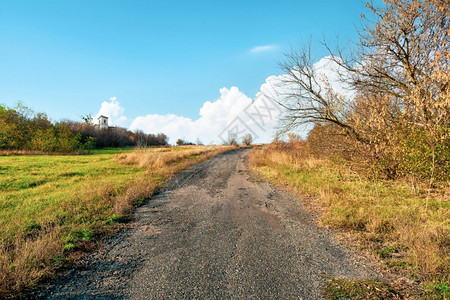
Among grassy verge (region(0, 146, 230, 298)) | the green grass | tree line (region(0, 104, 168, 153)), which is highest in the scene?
tree line (region(0, 104, 168, 153))

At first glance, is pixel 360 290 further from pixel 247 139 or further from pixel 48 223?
pixel 247 139

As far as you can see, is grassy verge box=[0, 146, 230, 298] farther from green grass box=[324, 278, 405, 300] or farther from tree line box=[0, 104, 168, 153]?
tree line box=[0, 104, 168, 153]

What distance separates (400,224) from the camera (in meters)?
4.36

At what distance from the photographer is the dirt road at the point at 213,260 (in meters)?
2.69

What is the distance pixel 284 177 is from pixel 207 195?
16.8 feet

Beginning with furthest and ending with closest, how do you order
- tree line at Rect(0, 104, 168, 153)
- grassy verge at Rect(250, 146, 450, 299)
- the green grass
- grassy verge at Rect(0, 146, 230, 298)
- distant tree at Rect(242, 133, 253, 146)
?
distant tree at Rect(242, 133, 253, 146), tree line at Rect(0, 104, 168, 153), grassy verge at Rect(250, 146, 450, 299), grassy verge at Rect(0, 146, 230, 298), the green grass

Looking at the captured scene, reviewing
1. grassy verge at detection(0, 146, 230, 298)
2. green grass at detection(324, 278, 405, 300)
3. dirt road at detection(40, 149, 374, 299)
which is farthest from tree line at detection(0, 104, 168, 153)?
green grass at detection(324, 278, 405, 300)

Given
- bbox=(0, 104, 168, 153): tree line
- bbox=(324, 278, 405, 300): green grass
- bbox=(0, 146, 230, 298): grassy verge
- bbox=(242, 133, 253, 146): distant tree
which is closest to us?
bbox=(324, 278, 405, 300): green grass

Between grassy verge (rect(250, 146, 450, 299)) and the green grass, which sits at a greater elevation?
grassy verge (rect(250, 146, 450, 299))

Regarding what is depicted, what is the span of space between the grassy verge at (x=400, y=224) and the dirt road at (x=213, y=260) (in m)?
0.63

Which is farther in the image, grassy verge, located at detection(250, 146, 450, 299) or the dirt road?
grassy verge, located at detection(250, 146, 450, 299)

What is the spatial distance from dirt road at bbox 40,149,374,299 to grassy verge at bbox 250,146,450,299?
2.07 feet

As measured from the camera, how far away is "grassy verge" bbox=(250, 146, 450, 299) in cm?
300

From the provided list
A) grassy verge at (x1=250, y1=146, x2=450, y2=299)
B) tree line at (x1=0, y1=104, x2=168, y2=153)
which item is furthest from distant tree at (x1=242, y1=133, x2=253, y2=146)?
grassy verge at (x1=250, y1=146, x2=450, y2=299)
